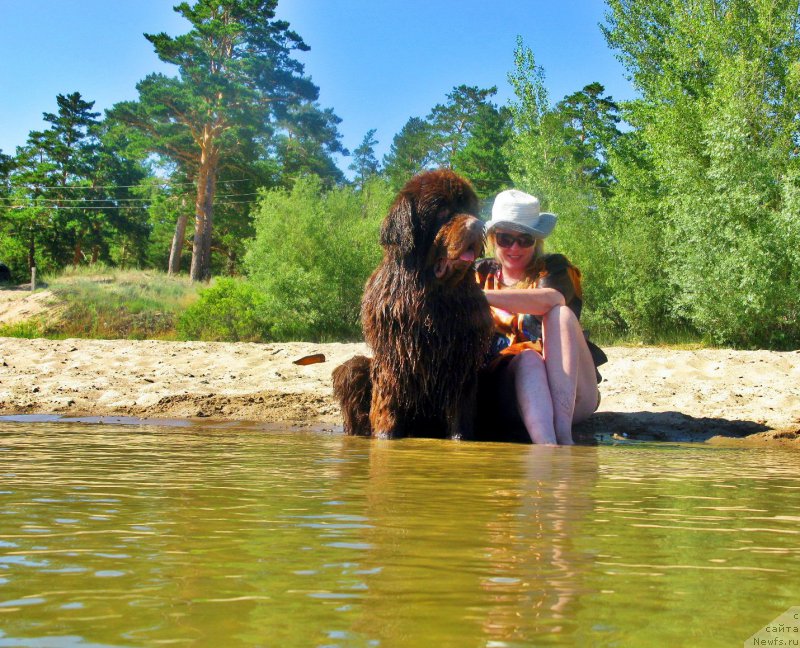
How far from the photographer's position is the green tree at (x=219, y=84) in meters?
33.8

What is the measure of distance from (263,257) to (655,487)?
74.8ft

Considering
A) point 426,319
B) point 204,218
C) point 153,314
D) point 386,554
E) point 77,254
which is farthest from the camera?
point 77,254

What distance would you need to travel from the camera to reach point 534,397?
453cm

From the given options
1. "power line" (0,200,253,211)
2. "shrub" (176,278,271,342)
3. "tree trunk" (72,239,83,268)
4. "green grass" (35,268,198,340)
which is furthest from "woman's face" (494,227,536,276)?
"tree trunk" (72,239,83,268)

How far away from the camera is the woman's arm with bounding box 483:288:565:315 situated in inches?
182

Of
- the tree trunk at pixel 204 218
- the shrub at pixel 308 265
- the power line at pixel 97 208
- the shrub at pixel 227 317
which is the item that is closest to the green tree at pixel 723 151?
→ the shrub at pixel 308 265

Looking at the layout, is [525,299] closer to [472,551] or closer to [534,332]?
[534,332]

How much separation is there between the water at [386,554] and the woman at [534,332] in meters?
1.48

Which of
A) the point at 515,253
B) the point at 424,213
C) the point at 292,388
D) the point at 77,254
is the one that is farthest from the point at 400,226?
the point at 77,254

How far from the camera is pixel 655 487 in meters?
2.71

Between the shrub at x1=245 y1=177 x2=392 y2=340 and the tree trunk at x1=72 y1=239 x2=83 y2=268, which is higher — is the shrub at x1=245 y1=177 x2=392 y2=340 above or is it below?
below

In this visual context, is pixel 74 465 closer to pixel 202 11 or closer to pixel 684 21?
pixel 684 21

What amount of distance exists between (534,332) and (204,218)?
3411cm

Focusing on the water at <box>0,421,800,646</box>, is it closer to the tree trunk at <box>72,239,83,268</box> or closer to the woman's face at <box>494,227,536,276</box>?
the woman's face at <box>494,227,536,276</box>
